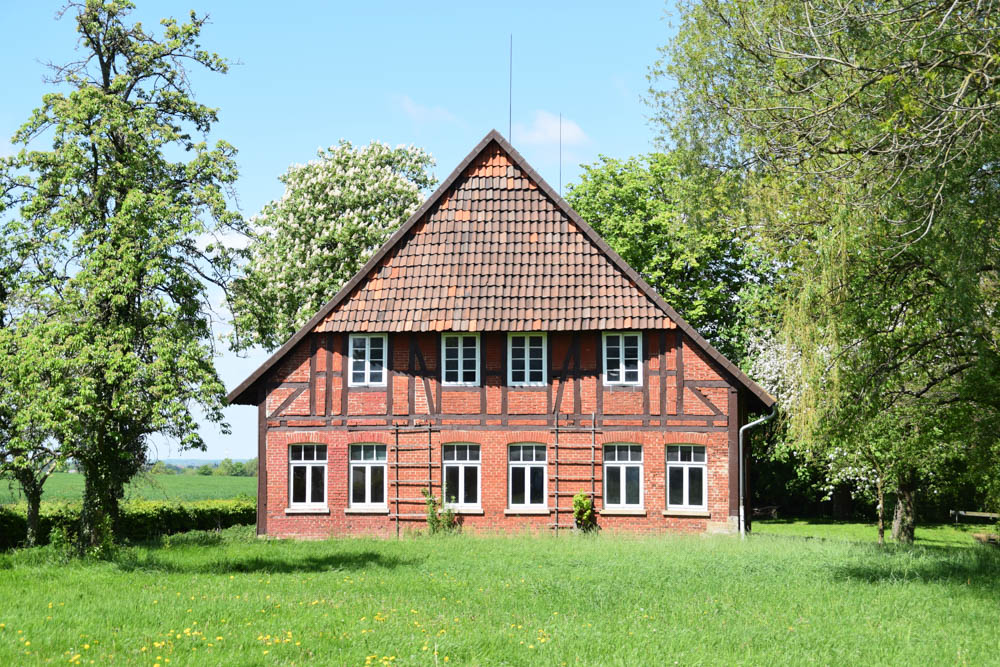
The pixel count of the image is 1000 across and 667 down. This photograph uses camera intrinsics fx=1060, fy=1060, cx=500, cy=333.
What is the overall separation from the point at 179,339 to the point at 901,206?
39.2ft

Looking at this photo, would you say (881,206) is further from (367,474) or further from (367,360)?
(367,474)

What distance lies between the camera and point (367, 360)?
2611 cm

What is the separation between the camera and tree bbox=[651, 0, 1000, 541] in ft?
40.0

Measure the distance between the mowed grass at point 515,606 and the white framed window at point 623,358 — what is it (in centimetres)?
530

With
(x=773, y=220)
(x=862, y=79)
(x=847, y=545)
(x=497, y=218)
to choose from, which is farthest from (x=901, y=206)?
(x=497, y=218)

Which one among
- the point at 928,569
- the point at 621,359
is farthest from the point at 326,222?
the point at 928,569

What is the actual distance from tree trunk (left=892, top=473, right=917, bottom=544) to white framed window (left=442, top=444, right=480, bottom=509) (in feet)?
35.8

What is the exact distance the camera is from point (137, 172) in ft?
62.3

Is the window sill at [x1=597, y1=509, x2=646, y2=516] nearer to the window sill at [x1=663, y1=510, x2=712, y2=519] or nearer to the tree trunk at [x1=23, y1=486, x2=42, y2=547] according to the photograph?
the window sill at [x1=663, y1=510, x2=712, y2=519]

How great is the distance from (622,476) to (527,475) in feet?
7.49

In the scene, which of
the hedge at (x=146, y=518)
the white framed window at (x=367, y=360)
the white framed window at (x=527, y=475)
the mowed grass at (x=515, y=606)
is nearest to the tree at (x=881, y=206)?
the mowed grass at (x=515, y=606)

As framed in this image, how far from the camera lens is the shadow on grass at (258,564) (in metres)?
18.8

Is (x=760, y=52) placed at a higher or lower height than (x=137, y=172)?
higher

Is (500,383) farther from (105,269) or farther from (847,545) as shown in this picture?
(105,269)
